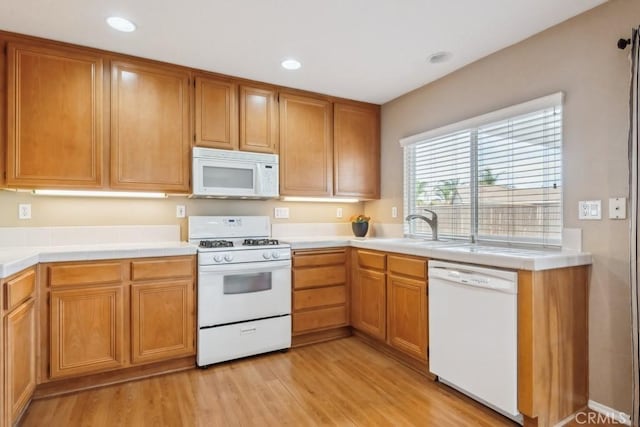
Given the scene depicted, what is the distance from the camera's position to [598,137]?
2012mm

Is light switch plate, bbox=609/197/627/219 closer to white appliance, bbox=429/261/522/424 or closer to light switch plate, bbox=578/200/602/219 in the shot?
light switch plate, bbox=578/200/602/219

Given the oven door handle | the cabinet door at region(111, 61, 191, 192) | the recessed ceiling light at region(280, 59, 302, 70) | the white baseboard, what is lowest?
the white baseboard

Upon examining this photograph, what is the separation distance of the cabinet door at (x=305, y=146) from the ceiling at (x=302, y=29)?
0.48m

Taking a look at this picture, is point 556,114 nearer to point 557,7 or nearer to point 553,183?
point 553,183

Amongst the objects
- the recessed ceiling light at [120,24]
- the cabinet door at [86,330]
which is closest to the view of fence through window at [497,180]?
the recessed ceiling light at [120,24]

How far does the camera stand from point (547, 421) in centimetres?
185

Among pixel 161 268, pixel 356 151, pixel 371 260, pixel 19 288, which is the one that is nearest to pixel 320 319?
pixel 371 260

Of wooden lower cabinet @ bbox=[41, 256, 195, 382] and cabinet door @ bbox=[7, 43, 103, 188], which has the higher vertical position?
cabinet door @ bbox=[7, 43, 103, 188]

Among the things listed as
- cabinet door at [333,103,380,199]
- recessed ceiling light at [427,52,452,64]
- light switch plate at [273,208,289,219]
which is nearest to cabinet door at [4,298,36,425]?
light switch plate at [273,208,289,219]

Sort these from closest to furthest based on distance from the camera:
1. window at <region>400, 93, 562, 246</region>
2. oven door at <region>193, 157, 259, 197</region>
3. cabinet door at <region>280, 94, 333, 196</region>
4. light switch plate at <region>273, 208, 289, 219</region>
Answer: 1. window at <region>400, 93, 562, 246</region>
2. oven door at <region>193, 157, 259, 197</region>
3. cabinet door at <region>280, 94, 333, 196</region>
4. light switch plate at <region>273, 208, 289, 219</region>

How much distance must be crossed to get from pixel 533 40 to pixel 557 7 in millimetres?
313

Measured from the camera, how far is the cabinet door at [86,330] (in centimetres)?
220

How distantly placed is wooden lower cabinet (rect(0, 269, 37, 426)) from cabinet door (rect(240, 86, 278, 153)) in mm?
1796

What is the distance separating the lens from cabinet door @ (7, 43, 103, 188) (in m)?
2.32
